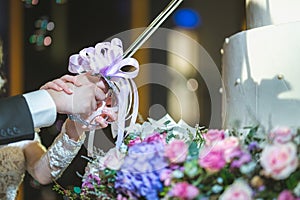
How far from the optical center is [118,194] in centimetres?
75

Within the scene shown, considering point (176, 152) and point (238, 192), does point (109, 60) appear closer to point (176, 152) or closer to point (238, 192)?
point (176, 152)

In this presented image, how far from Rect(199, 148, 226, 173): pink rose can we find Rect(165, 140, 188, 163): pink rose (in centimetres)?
3

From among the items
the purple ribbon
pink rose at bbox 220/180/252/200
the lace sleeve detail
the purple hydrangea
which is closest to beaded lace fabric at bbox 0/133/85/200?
the lace sleeve detail

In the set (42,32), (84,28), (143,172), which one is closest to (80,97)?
(143,172)

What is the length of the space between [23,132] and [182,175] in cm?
30

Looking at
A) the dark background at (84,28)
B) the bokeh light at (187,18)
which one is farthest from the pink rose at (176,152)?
the bokeh light at (187,18)

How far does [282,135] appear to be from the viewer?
654 mm

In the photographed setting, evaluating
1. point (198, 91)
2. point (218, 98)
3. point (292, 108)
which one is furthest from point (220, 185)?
point (198, 91)

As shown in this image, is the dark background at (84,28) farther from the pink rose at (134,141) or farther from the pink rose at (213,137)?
the pink rose at (213,137)

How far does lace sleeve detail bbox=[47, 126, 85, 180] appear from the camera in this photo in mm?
1230

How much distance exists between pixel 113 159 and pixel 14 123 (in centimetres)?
19

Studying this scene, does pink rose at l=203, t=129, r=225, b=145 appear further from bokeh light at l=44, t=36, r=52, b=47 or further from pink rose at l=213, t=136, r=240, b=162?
bokeh light at l=44, t=36, r=52, b=47

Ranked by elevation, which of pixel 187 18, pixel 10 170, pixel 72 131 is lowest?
pixel 10 170

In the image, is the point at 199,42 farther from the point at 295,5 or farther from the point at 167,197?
the point at 167,197
